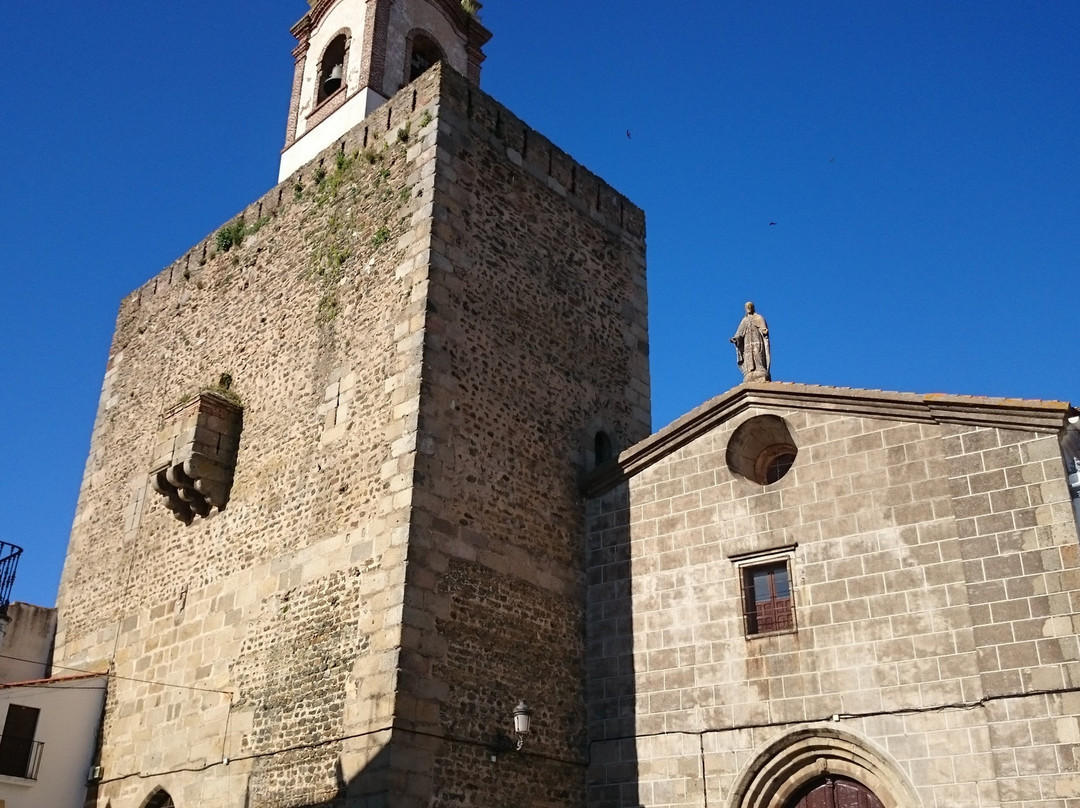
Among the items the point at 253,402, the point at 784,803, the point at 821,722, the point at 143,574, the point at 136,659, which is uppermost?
the point at 253,402

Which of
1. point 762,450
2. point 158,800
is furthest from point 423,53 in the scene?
point 158,800

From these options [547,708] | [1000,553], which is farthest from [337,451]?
[1000,553]

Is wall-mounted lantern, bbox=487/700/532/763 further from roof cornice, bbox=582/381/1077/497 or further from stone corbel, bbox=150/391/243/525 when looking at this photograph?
stone corbel, bbox=150/391/243/525

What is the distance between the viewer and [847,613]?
1098cm

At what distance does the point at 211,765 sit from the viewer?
1240 centimetres

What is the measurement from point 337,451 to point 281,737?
328 cm

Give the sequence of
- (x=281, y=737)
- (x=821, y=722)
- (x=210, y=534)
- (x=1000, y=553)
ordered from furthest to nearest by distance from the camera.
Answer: (x=210, y=534) < (x=281, y=737) < (x=821, y=722) < (x=1000, y=553)

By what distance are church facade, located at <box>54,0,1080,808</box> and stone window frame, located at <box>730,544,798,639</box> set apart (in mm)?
38

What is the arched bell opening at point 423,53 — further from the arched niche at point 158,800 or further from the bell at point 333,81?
the arched niche at point 158,800

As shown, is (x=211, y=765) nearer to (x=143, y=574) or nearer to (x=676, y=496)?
(x=143, y=574)

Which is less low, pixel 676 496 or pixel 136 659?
pixel 676 496

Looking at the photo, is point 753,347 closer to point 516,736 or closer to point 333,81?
point 516,736

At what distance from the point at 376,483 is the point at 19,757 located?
20.2 feet

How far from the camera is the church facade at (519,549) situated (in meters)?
10.3
